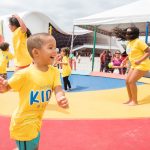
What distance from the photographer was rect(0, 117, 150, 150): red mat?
3.27m

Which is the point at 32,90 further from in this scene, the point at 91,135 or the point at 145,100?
the point at 145,100

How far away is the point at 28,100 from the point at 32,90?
0.08 metres

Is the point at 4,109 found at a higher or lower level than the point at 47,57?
lower

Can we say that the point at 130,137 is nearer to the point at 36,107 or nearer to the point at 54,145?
the point at 54,145

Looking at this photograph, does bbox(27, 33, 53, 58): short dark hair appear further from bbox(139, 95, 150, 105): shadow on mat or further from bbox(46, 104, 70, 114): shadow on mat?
bbox(139, 95, 150, 105): shadow on mat

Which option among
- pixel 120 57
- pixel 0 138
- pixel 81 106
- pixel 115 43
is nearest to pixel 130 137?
pixel 0 138

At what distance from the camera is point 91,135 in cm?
362

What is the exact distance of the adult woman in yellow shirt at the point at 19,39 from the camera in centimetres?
555

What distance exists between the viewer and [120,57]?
15.1 m

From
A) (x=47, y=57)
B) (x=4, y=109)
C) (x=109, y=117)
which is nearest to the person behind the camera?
(x=47, y=57)

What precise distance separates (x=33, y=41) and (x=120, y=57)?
42.5ft

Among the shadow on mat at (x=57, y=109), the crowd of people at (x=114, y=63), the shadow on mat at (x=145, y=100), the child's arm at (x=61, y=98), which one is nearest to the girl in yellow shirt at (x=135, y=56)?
the shadow on mat at (x=145, y=100)

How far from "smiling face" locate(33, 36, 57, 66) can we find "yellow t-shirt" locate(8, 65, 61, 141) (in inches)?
4.2

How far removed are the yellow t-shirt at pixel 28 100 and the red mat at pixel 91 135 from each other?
954 mm
